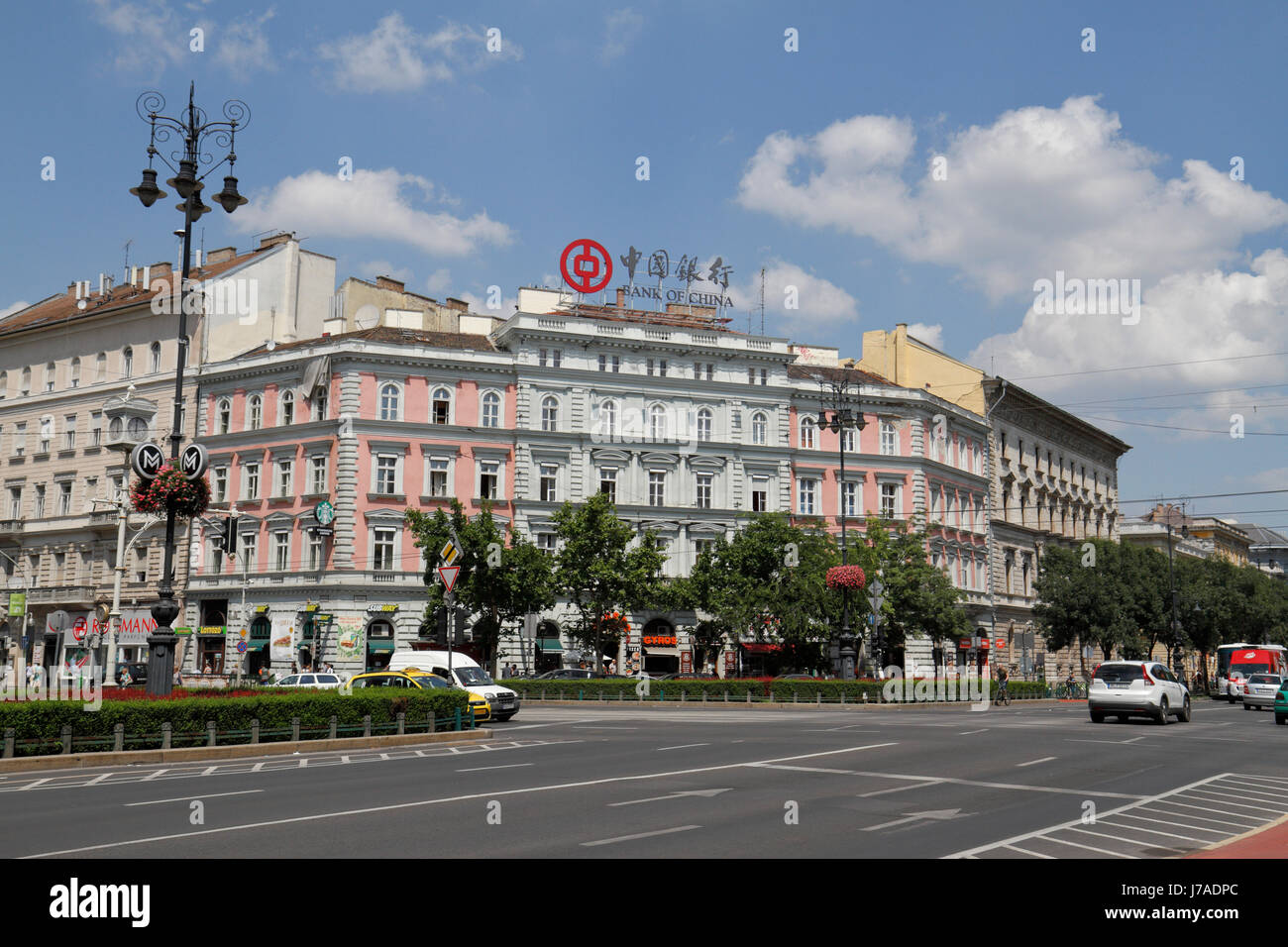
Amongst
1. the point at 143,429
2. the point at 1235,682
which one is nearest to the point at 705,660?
the point at 1235,682

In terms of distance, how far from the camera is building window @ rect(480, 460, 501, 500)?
57156 mm

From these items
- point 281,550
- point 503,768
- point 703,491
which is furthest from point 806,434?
point 503,768

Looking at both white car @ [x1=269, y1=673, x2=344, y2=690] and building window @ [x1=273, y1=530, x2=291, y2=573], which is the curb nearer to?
white car @ [x1=269, y1=673, x2=344, y2=690]

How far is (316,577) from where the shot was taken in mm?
53875

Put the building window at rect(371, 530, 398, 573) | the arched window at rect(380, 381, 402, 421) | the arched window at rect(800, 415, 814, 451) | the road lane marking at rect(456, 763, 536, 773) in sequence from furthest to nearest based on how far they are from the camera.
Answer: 1. the arched window at rect(800, 415, 814, 451)
2. the arched window at rect(380, 381, 402, 421)
3. the building window at rect(371, 530, 398, 573)
4. the road lane marking at rect(456, 763, 536, 773)

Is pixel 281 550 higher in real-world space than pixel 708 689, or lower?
higher

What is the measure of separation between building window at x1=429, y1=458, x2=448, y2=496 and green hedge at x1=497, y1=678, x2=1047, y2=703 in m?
12.8

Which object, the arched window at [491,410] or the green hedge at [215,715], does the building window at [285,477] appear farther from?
the green hedge at [215,715]

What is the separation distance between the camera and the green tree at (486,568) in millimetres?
48781

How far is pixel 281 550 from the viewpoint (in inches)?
2201

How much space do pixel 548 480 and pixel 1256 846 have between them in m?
49.1

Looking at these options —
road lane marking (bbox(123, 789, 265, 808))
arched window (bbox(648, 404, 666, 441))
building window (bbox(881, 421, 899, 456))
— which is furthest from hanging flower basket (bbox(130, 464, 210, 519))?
building window (bbox(881, 421, 899, 456))

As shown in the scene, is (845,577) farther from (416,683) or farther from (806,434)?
(806,434)
